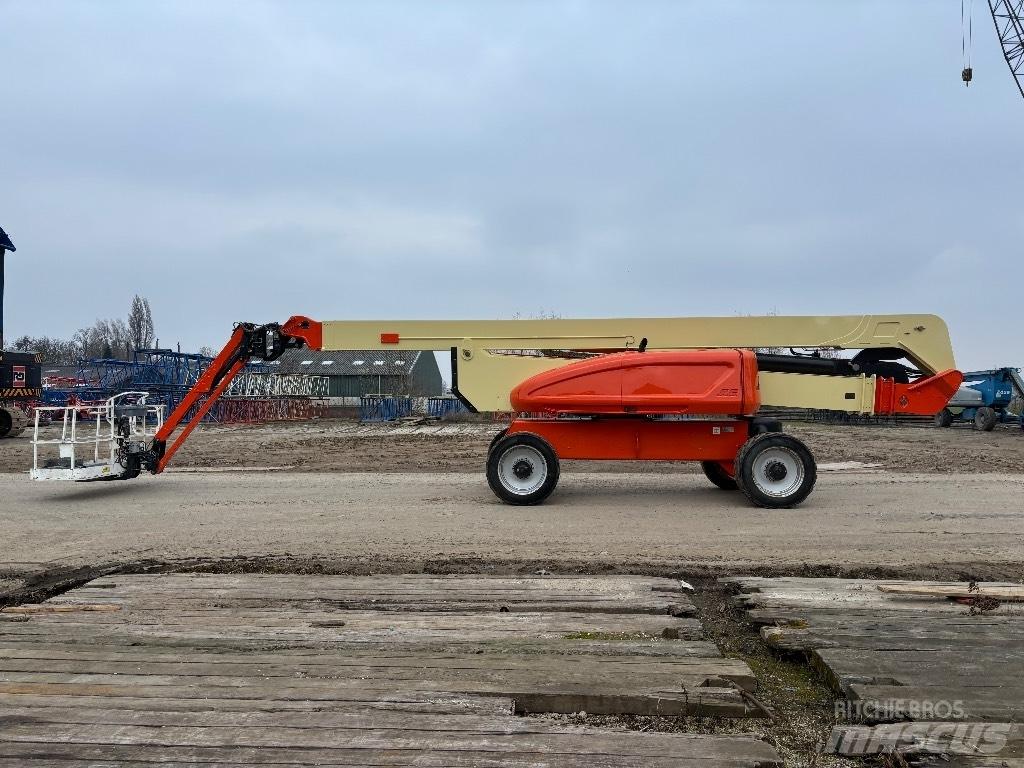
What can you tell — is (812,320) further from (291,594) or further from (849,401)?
(291,594)

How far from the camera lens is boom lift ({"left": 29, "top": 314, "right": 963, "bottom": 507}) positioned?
9977mm

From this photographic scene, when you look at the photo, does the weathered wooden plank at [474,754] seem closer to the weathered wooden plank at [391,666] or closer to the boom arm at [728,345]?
the weathered wooden plank at [391,666]

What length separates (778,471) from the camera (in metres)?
9.85

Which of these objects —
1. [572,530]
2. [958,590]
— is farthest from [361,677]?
[572,530]

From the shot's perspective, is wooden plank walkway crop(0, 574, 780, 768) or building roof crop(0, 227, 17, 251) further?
building roof crop(0, 227, 17, 251)

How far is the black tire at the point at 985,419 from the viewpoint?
29.9 m

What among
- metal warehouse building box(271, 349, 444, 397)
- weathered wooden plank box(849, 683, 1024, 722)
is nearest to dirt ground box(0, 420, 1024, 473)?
weathered wooden plank box(849, 683, 1024, 722)

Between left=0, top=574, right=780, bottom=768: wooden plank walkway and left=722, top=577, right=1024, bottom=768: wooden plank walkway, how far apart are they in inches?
20.7

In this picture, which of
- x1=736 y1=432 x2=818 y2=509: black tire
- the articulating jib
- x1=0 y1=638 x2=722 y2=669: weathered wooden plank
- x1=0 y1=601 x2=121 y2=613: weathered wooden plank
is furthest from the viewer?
the articulating jib

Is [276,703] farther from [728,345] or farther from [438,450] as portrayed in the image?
[438,450]

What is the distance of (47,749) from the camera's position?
2928 millimetres

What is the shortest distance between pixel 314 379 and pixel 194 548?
38415mm

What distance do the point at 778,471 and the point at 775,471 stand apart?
0.14 ft

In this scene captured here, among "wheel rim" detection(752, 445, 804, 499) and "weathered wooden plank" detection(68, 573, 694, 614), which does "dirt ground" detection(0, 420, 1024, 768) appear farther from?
"weathered wooden plank" detection(68, 573, 694, 614)
